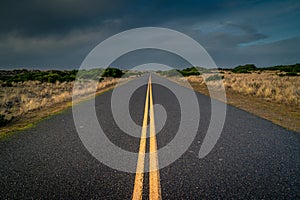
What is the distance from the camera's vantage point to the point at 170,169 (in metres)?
3.90

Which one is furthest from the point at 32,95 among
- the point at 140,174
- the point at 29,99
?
the point at 140,174

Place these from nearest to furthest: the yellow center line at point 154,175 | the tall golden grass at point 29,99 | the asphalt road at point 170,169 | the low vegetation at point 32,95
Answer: the yellow center line at point 154,175, the asphalt road at point 170,169, the low vegetation at point 32,95, the tall golden grass at point 29,99

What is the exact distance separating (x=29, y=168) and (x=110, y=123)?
3.61 metres

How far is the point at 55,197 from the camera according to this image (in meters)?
3.12

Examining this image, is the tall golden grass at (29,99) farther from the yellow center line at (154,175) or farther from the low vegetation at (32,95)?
the yellow center line at (154,175)

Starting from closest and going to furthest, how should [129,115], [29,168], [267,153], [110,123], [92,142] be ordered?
1. [29,168]
2. [267,153]
3. [92,142]
4. [110,123]
5. [129,115]

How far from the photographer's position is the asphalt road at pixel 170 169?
318 cm

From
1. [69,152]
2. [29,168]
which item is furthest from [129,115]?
[29,168]

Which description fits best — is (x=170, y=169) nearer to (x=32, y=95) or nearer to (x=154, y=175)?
(x=154, y=175)

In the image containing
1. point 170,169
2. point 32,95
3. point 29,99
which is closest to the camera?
point 170,169

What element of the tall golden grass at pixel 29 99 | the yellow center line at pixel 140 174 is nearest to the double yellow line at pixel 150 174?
the yellow center line at pixel 140 174

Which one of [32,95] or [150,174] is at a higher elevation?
[32,95]

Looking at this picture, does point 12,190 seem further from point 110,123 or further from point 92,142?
point 110,123

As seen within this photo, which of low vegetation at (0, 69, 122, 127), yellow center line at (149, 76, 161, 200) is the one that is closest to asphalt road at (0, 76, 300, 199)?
yellow center line at (149, 76, 161, 200)
